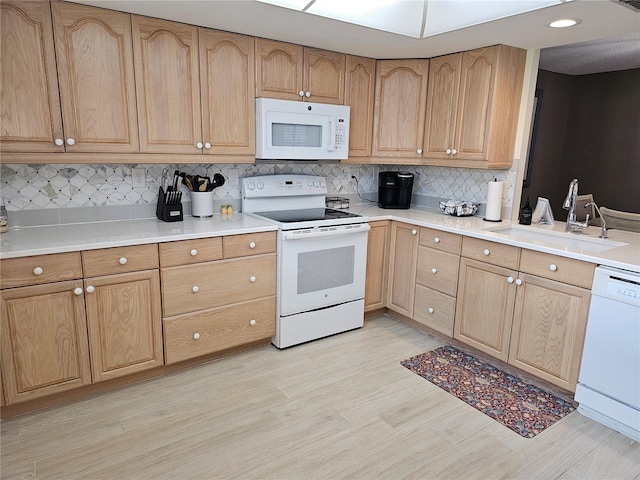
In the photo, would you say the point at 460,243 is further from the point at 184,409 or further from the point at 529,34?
the point at 184,409

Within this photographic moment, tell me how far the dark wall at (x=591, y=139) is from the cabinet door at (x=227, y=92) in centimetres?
384

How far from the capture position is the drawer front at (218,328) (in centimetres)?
252

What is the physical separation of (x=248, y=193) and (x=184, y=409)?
1.53m

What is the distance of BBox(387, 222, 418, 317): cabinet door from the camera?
3.23 metres

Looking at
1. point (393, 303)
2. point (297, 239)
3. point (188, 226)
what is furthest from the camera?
point (393, 303)

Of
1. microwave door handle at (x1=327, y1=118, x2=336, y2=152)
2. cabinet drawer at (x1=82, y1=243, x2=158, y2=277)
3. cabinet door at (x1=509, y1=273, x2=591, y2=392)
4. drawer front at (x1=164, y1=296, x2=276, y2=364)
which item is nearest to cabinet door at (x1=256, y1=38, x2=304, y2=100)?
microwave door handle at (x1=327, y1=118, x2=336, y2=152)

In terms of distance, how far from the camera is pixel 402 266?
333cm

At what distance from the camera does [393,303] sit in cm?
345

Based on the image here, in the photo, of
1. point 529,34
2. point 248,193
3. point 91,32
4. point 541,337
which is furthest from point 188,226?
point 529,34

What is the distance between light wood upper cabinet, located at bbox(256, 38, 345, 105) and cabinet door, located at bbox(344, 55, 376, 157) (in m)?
0.09

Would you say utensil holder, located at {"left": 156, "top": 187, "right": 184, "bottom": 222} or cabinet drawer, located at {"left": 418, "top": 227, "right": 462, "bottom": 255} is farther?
cabinet drawer, located at {"left": 418, "top": 227, "right": 462, "bottom": 255}

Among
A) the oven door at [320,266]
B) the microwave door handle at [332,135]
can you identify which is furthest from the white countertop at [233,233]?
the microwave door handle at [332,135]

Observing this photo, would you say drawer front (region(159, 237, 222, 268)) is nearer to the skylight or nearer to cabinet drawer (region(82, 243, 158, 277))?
cabinet drawer (region(82, 243, 158, 277))

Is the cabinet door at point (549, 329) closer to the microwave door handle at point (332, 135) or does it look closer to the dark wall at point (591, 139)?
the microwave door handle at point (332, 135)
